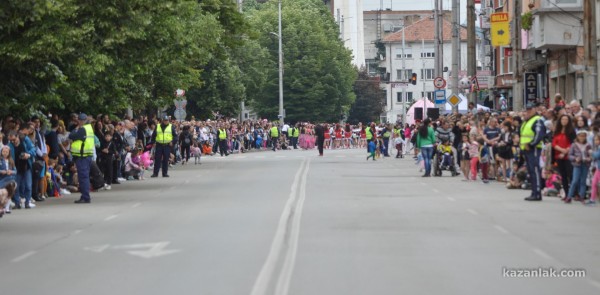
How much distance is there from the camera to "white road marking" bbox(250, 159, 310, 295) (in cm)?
1292

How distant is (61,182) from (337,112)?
295 feet

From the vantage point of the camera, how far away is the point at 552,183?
93.0 ft

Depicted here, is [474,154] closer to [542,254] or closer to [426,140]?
[426,140]

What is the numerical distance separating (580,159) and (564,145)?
43.9 inches

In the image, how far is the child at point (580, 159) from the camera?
25219 mm

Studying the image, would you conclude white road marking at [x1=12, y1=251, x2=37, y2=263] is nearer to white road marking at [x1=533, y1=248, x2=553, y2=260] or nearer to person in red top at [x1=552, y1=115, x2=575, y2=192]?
white road marking at [x1=533, y1=248, x2=553, y2=260]

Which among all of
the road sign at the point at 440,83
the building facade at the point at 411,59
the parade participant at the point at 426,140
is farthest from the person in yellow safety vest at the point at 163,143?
the building facade at the point at 411,59

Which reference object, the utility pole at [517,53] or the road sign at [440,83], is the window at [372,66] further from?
the utility pole at [517,53]

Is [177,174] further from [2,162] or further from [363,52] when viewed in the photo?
[363,52]

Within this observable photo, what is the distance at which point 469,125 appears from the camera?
3897 centimetres

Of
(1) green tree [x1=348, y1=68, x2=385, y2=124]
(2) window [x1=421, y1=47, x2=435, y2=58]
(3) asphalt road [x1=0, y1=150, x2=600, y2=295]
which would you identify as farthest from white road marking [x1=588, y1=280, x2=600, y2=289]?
(2) window [x1=421, y1=47, x2=435, y2=58]

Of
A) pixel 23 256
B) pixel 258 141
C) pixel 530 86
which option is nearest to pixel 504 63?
pixel 258 141

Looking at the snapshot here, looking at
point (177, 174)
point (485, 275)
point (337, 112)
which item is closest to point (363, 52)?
point (337, 112)

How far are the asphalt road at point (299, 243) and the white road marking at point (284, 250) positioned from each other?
2 centimetres
